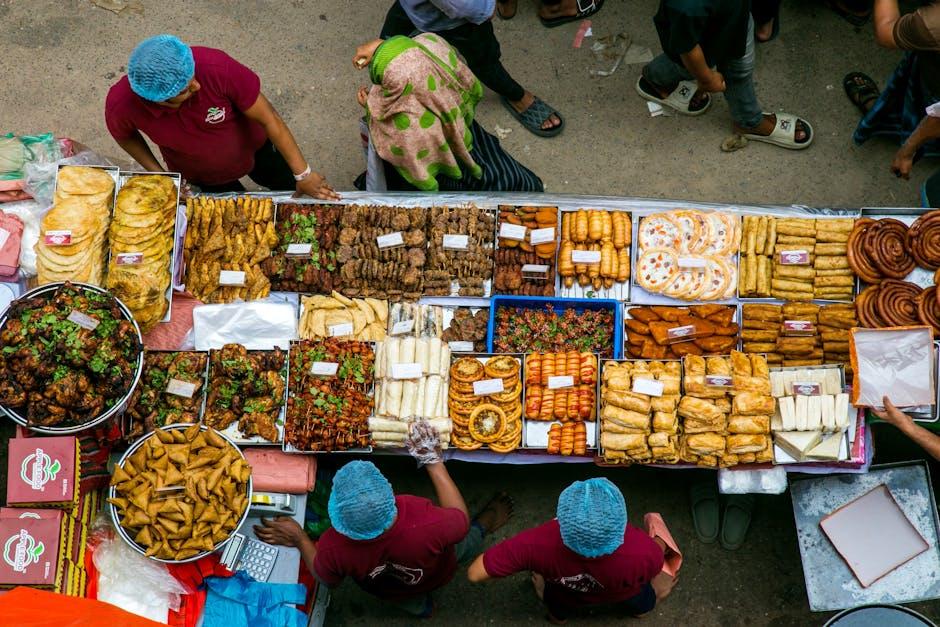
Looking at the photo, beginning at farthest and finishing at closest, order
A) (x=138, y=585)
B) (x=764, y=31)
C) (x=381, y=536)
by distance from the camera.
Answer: (x=764, y=31), (x=138, y=585), (x=381, y=536)

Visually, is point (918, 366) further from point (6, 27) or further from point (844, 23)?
point (6, 27)

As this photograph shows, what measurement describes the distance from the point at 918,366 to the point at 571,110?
3328mm

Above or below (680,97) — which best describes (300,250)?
above

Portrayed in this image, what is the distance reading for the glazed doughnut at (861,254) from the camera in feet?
14.0

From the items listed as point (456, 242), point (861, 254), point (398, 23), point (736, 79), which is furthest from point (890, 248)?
point (398, 23)

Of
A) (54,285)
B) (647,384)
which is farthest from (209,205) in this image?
(647,384)

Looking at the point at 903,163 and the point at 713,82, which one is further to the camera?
the point at 903,163

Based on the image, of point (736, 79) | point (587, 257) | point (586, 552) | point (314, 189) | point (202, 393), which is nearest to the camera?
point (586, 552)

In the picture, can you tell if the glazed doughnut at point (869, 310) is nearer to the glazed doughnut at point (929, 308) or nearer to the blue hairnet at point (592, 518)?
the glazed doughnut at point (929, 308)

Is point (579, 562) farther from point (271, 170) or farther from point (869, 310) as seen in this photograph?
point (271, 170)

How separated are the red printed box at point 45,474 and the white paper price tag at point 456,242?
219 cm

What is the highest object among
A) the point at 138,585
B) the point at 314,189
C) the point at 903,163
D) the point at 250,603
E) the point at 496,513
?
the point at 314,189

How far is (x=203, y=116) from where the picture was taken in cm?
425

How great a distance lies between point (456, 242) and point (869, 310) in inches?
91.5
